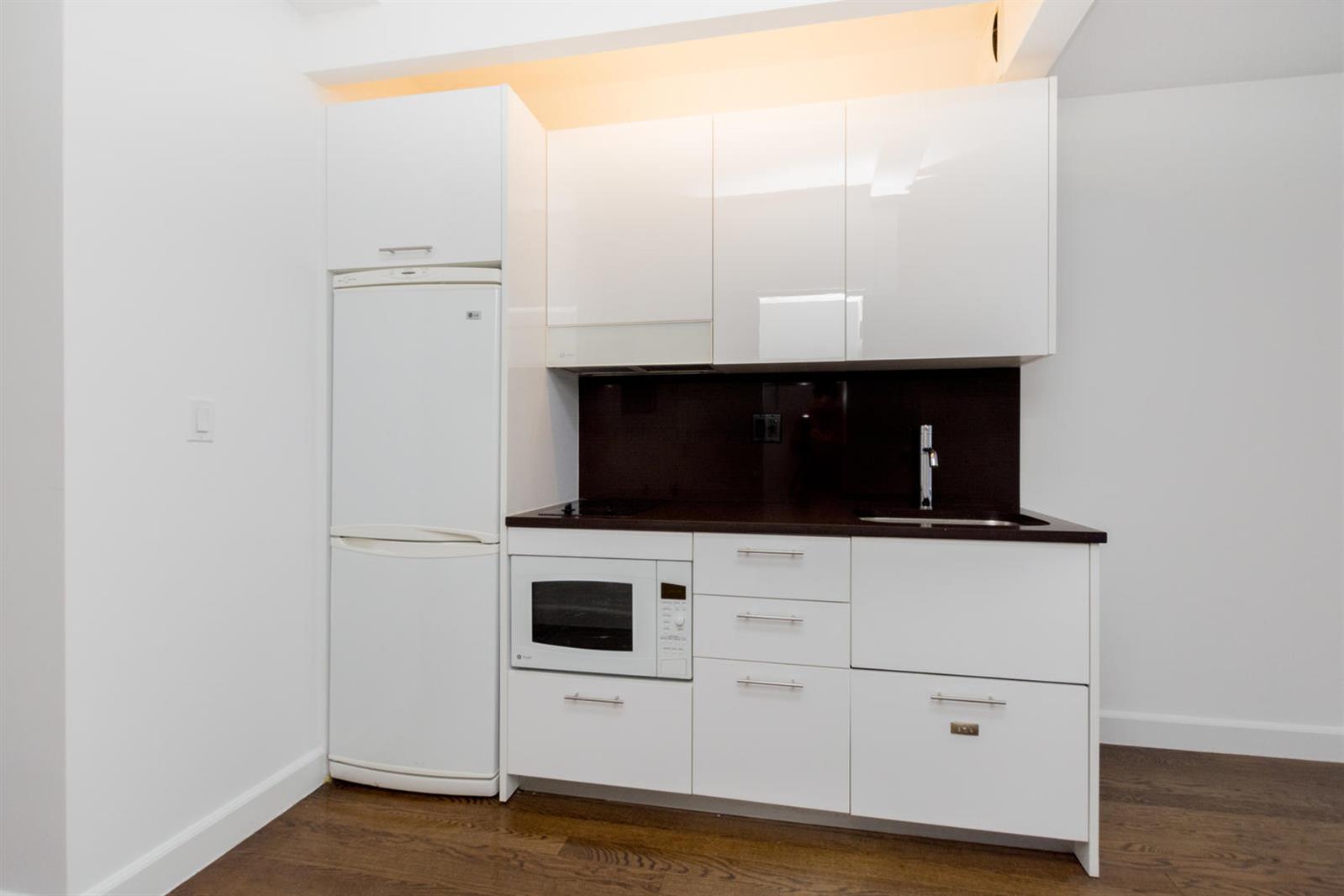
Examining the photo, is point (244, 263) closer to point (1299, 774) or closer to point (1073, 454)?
point (1073, 454)

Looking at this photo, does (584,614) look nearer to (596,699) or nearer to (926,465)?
(596,699)

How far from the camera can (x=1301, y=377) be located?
2402 millimetres

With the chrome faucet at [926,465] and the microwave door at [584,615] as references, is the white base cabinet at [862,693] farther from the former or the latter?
the chrome faucet at [926,465]

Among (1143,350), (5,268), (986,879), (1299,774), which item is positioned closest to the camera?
(5,268)

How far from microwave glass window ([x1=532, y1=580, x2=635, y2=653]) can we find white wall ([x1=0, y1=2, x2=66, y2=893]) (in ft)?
3.76

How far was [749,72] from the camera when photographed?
269cm

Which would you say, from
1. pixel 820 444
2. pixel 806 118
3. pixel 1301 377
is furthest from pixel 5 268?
pixel 1301 377

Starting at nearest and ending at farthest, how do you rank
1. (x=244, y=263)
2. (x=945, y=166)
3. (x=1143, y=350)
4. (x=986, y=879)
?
1. (x=986, y=879)
2. (x=244, y=263)
3. (x=945, y=166)
4. (x=1143, y=350)

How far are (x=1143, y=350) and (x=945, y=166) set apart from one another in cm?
108

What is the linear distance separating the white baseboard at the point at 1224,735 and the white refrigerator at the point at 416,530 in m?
2.28

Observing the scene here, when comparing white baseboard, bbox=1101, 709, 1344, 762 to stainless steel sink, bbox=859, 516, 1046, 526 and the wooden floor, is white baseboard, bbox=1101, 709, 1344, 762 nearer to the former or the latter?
the wooden floor

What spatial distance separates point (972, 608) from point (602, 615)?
108 cm

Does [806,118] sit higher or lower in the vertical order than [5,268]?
higher

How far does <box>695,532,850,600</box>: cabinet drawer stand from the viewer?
195 centimetres
